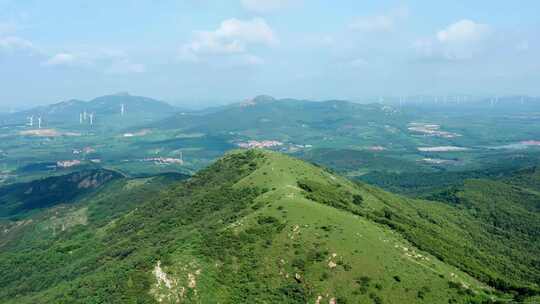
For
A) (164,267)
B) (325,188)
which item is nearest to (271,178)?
(325,188)

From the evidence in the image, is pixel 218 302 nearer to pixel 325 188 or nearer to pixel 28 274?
pixel 325 188

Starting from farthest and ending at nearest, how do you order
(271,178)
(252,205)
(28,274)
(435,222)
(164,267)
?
1. (435,222)
2. (28,274)
3. (271,178)
4. (252,205)
5. (164,267)

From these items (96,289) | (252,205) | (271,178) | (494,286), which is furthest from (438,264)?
(96,289)

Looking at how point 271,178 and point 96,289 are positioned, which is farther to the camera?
point 271,178

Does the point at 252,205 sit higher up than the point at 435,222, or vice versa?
the point at 252,205

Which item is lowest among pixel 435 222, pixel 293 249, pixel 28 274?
pixel 28 274

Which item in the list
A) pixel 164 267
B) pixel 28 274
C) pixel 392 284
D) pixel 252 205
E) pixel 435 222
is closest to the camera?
pixel 392 284
